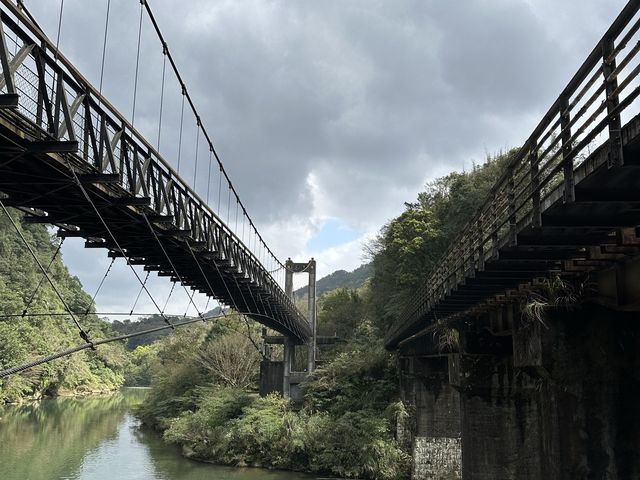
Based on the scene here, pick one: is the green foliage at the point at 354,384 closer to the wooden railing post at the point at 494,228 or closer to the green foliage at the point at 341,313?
the green foliage at the point at 341,313

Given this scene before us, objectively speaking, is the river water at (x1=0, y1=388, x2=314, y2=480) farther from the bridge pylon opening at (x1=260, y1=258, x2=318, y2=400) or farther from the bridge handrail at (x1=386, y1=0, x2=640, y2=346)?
the bridge handrail at (x1=386, y1=0, x2=640, y2=346)

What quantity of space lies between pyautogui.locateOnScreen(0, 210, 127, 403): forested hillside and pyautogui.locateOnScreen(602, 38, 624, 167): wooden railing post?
40.5 metres

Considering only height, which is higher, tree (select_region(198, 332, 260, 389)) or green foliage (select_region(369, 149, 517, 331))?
green foliage (select_region(369, 149, 517, 331))

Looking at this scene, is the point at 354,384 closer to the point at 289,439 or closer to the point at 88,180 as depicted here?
the point at 289,439

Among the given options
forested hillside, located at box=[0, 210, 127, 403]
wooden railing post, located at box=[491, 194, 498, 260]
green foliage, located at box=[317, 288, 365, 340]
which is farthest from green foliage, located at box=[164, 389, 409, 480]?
green foliage, located at box=[317, 288, 365, 340]

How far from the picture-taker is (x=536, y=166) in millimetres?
8008

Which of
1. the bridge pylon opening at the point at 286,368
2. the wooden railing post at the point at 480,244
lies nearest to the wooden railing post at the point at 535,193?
the wooden railing post at the point at 480,244

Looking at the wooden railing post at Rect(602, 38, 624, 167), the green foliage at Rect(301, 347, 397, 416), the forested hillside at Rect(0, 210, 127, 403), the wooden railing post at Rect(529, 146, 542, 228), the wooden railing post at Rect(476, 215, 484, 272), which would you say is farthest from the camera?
the forested hillside at Rect(0, 210, 127, 403)

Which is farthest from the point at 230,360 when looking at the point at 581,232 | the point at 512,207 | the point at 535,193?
the point at 581,232

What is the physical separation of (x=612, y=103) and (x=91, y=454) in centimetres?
3526

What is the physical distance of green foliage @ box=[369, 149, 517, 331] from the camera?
4034cm

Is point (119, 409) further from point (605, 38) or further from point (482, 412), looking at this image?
point (605, 38)

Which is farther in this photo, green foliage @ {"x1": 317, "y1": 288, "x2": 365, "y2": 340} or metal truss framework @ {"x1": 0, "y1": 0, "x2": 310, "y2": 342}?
green foliage @ {"x1": 317, "y1": 288, "x2": 365, "y2": 340}

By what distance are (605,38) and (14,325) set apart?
66.1 metres
